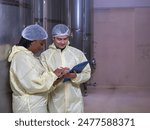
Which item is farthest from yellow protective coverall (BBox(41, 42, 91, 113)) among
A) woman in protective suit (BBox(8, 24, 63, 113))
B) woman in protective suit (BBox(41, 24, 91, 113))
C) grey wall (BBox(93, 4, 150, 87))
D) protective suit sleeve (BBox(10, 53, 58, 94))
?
grey wall (BBox(93, 4, 150, 87))

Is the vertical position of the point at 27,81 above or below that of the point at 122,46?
above

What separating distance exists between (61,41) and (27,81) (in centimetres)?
56

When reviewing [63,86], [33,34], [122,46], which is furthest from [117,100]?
[33,34]

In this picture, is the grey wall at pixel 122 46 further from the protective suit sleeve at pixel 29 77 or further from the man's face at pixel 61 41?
the protective suit sleeve at pixel 29 77

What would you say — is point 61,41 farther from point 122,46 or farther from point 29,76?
point 122,46

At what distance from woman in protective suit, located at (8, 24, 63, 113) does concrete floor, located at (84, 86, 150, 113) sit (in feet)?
6.71

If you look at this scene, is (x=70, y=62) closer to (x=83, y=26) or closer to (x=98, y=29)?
(x=83, y=26)

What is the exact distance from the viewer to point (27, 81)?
1.63 m

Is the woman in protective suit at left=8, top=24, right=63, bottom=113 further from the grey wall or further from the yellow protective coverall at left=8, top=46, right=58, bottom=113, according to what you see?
the grey wall

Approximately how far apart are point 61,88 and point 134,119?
79 centimetres

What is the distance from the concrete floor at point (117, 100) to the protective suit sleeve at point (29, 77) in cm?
210

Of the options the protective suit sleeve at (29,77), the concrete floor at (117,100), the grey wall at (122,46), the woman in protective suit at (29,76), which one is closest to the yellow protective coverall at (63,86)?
the woman in protective suit at (29,76)

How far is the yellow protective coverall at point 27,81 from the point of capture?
5.37 ft

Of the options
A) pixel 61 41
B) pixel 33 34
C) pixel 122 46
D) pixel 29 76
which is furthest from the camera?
pixel 122 46
